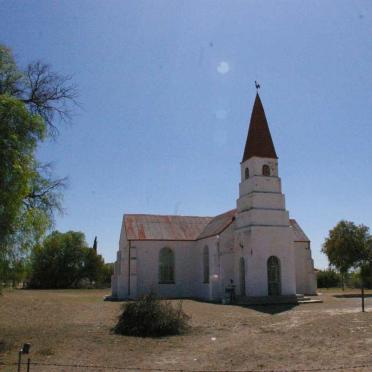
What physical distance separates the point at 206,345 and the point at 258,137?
22.8 meters

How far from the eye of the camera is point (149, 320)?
630 inches

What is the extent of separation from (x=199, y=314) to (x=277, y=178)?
14.6m

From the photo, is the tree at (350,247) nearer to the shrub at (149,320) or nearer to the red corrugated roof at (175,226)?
the red corrugated roof at (175,226)

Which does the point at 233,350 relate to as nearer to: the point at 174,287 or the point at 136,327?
the point at 136,327

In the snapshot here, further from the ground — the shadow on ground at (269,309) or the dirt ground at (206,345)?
the shadow on ground at (269,309)

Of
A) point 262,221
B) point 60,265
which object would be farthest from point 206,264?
point 60,265

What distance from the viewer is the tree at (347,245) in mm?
47156

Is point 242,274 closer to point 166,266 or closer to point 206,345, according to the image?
point 166,266

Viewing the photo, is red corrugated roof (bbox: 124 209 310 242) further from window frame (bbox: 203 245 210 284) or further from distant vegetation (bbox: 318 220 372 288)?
distant vegetation (bbox: 318 220 372 288)

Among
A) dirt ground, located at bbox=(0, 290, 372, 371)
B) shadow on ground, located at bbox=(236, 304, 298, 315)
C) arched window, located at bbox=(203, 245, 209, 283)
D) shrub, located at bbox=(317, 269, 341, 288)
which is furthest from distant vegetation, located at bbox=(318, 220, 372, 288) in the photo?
dirt ground, located at bbox=(0, 290, 372, 371)

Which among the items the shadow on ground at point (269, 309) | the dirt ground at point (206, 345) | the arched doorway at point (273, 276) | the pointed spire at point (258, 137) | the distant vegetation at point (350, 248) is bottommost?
the dirt ground at point (206, 345)

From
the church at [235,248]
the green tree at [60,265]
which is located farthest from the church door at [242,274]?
the green tree at [60,265]

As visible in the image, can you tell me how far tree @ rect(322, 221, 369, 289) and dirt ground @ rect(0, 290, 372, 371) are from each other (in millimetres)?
29401

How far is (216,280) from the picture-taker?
113ft
